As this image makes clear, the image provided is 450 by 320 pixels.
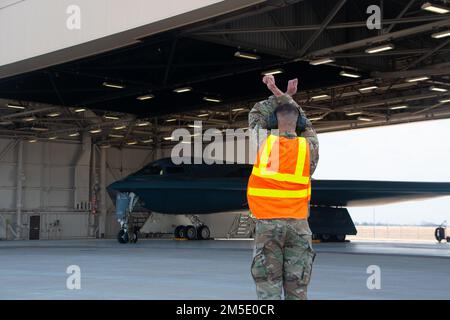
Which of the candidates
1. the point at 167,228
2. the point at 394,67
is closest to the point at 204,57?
the point at 394,67

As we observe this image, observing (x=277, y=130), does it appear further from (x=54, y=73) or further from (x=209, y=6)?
(x=54, y=73)

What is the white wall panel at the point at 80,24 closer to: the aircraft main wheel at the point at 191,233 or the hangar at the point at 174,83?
the hangar at the point at 174,83

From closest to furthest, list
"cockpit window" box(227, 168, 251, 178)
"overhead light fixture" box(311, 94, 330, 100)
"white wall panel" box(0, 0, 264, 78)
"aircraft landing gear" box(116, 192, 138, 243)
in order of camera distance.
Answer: "white wall panel" box(0, 0, 264, 78) < "aircraft landing gear" box(116, 192, 138, 243) < "cockpit window" box(227, 168, 251, 178) < "overhead light fixture" box(311, 94, 330, 100)

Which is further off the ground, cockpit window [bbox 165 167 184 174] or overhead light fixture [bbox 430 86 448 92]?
overhead light fixture [bbox 430 86 448 92]

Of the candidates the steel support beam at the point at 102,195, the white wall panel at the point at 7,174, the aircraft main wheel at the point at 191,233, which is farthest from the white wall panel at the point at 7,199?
the aircraft main wheel at the point at 191,233

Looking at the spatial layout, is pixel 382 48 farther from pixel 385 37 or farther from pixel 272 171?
pixel 272 171

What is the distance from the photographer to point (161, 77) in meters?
25.8

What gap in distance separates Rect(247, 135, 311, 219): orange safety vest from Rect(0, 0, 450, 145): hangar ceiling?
12709mm

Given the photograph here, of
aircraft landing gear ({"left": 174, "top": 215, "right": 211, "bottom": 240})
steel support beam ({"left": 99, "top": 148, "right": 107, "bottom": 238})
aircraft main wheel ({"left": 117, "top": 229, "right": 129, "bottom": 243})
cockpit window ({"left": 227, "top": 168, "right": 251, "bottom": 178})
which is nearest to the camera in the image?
aircraft main wheel ({"left": 117, "top": 229, "right": 129, "bottom": 243})

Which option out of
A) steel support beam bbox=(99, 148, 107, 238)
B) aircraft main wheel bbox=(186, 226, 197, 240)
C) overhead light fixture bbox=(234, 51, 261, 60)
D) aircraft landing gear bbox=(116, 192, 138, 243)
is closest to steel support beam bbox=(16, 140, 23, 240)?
steel support beam bbox=(99, 148, 107, 238)

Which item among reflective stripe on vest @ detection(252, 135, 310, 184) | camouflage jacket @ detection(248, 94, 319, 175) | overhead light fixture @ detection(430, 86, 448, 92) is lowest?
reflective stripe on vest @ detection(252, 135, 310, 184)

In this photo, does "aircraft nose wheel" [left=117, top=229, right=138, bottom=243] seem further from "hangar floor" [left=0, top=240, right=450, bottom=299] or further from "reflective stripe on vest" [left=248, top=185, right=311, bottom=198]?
"reflective stripe on vest" [left=248, top=185, right=311, bottom=198]

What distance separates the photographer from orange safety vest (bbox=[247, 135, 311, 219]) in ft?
14.9

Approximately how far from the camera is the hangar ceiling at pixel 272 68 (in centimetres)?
2020
